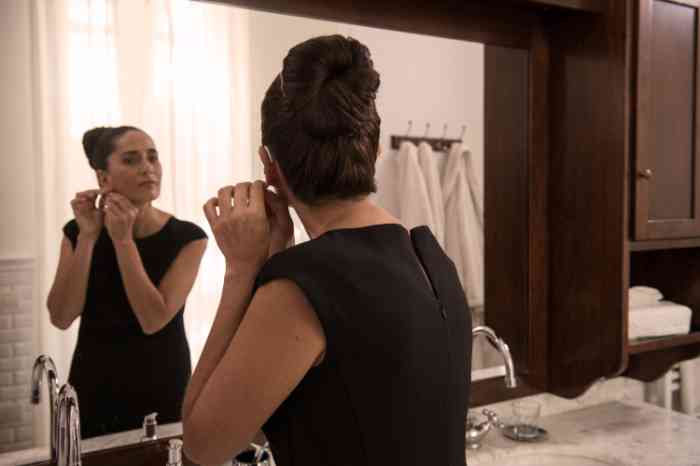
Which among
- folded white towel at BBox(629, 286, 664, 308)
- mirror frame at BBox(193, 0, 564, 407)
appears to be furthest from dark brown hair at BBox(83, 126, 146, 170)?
folded white towel at BBox(629, 286, 664, 308)

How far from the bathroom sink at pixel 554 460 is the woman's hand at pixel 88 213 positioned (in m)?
0.99

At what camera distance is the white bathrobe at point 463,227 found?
1.54m

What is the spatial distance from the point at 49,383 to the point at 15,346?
0.11m

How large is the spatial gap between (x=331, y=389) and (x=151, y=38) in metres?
0.80

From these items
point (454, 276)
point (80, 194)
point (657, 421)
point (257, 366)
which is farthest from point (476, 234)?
point (257, 366)

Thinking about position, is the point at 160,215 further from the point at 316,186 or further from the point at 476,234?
the point at 476,234

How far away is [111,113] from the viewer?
1151 mm

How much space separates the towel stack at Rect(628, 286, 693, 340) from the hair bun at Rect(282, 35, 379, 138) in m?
1.16

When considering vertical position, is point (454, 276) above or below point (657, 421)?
above

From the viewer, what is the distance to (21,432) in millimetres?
1117

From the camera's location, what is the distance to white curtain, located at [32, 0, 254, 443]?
1113mm

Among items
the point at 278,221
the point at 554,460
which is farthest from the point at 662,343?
the point at 278,221

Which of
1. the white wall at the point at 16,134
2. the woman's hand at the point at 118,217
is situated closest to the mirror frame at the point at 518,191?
the woman's hand at the point at 118,217

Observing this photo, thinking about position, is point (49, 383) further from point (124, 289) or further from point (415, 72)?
point (415, 72)
